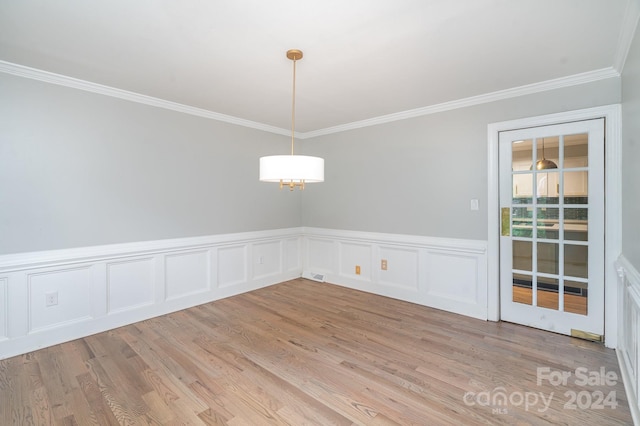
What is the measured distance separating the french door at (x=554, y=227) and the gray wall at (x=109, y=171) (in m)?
3.28

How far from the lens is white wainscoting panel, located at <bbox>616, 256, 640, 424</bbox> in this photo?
1.75 metres

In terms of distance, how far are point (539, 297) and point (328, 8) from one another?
10.7ft

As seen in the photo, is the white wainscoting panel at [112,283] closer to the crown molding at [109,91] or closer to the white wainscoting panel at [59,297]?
the white wainscoting panel at [59,297]

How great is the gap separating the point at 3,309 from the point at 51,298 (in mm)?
306

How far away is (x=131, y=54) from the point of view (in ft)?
7.77

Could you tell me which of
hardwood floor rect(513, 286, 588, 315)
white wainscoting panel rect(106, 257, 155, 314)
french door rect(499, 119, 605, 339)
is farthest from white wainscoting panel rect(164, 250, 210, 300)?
hardwood floor rect(513, 286, 588, 315)

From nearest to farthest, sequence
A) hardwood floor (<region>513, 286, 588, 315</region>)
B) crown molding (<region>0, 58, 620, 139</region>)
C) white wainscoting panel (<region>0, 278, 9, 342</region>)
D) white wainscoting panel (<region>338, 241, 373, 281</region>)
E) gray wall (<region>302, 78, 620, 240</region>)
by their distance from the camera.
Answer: white wainscoting panel (<region>0, 278, 9, 342</region>), crown molding (<region>0, 58, 620, 139</region>), hardwood floor (<region>513, 286, 588, 315</region>), gray wall (<region>302, 78, 620, 240</region>), white wainscoting panel (<region>338, 241, 373, 281</region>)

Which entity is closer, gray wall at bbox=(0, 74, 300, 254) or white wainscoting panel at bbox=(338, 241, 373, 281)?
gray wall at bbox=(0, 74, 300, 254)

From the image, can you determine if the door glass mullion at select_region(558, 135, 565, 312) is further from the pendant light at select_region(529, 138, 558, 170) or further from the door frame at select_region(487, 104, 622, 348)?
the door frame at select_region(487, 104, 622, 348)

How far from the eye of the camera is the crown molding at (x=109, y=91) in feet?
8.46

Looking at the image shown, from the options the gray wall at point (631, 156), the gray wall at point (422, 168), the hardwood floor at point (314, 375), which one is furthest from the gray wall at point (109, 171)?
the gray wall at point (631, 156)

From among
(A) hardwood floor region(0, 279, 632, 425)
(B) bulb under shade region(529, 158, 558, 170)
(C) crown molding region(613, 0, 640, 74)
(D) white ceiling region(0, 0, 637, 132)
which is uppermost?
(D) white ceiling region(0, 0, 637, 132)

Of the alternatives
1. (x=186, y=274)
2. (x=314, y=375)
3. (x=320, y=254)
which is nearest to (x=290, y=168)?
(x=314, y=375)

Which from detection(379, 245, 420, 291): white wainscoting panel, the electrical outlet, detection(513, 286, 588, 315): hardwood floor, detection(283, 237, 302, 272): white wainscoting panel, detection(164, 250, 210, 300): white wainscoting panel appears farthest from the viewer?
detection(283, 237, 302, 272): white wainscoting panel
